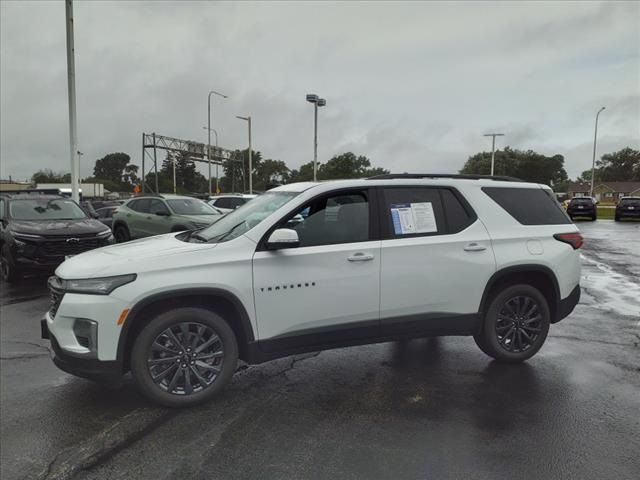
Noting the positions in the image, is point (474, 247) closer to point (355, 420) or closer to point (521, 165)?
point (355, 420)

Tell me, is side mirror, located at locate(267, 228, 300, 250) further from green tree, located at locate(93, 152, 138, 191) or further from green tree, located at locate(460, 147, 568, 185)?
green tree, located at locate(93, 152, 138, 191)

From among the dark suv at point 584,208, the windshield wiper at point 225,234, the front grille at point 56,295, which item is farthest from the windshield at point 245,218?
the dark suv at point 584,208

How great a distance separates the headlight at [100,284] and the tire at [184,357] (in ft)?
1.21

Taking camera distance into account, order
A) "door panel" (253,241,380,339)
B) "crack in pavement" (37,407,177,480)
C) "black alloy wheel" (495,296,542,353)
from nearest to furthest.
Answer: "crack in pavement" (37,407,177,480)
"door panel" (253,241,380,339)
"black alloy wheel" (495,296,542,353)

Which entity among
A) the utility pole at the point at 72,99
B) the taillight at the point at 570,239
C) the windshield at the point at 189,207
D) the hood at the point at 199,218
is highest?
the utility pole at the point at 72,99

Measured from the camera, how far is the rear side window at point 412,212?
167 inches

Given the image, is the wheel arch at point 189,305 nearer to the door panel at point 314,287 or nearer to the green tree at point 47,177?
the door panel at point 314,287

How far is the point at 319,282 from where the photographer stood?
3.88m

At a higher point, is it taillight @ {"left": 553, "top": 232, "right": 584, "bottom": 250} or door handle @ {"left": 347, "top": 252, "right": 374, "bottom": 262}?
taillight @ {"left": 553, "top": 232, "right": 584, "bottom": 250}

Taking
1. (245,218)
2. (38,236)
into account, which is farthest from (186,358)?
(38,236)

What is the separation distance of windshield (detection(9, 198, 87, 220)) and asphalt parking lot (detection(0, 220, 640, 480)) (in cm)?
533

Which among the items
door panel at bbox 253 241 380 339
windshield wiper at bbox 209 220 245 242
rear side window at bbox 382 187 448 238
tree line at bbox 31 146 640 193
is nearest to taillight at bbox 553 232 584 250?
rear side window at bbox 382 187 448 238

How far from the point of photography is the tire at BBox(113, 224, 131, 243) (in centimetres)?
1461

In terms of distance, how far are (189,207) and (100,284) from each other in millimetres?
10120
